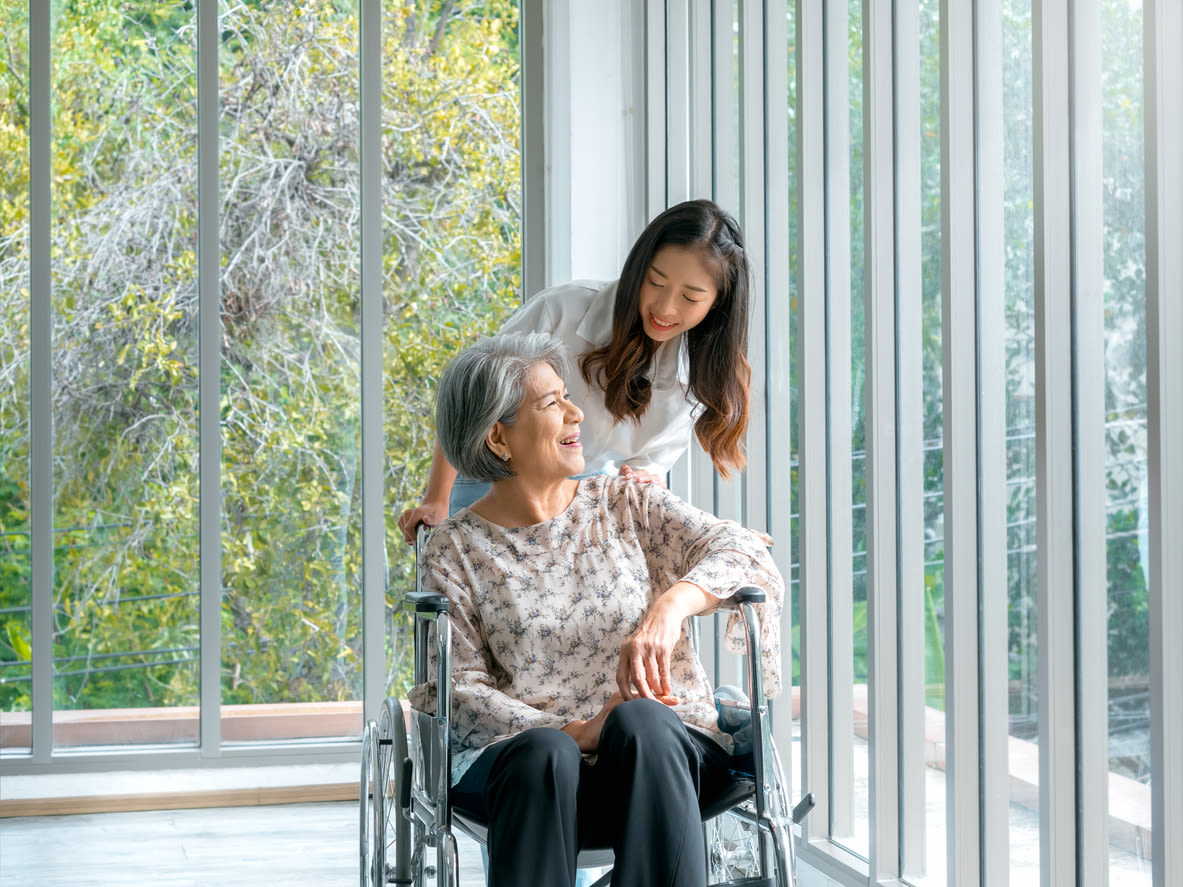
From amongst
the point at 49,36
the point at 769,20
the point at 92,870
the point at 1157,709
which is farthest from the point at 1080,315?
the point at 49,36

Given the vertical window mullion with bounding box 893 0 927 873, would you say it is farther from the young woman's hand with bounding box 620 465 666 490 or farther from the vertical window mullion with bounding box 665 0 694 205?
the vertical window mullion with bounding box 665 0 694 205

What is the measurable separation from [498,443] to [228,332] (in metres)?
1.67

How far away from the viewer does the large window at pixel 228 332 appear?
10.7ft

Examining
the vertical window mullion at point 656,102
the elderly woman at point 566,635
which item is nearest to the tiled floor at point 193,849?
the elderly woman at point 566,635

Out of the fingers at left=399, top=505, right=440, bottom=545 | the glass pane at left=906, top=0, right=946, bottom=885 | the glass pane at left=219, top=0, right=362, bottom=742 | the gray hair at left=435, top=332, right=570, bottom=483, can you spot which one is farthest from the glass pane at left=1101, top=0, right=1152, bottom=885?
the glass pane at left=219, top=0, right=362, bottom=742

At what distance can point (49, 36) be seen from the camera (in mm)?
3221

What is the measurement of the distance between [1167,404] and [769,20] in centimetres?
146

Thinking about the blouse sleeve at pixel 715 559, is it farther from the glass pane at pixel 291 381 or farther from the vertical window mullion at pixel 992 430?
the glass pane at pixel 291 381

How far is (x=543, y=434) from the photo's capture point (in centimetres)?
193

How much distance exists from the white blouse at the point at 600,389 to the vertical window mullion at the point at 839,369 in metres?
0.29

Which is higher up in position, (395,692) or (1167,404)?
(1167,404)

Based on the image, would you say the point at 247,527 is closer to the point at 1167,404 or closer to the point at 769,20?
the point at 769,20

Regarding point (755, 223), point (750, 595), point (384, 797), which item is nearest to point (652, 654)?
point (750, 595)

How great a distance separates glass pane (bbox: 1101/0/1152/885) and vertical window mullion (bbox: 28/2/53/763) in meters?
2.71
